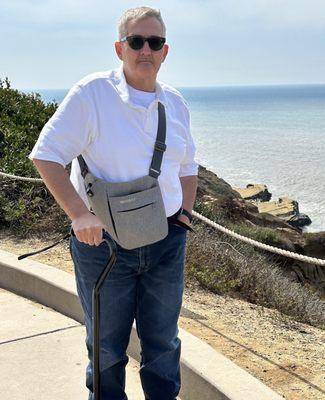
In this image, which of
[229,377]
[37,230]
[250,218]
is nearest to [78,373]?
[229,377]

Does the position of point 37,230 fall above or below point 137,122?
below

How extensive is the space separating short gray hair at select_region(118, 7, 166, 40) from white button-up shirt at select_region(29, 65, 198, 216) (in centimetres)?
16

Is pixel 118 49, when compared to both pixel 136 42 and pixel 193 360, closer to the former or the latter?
pixel 136 42

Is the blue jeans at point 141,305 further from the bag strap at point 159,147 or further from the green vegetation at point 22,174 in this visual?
the green vegetation at point 22,174

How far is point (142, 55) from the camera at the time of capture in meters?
2.48

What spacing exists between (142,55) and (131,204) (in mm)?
574

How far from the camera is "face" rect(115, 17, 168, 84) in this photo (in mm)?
2455

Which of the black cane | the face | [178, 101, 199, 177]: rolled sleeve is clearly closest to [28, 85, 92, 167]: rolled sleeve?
the face

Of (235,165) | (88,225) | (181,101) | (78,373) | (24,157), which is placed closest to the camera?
(88,225)

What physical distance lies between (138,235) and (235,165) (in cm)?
5242

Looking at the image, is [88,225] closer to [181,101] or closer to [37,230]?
[181,101]

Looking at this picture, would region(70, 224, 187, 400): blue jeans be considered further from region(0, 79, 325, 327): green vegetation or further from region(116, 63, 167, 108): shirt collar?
region(0, 79, 325, 327): green vegetation

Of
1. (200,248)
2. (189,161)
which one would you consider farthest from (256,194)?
(189,161)

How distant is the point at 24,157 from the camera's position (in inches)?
309
